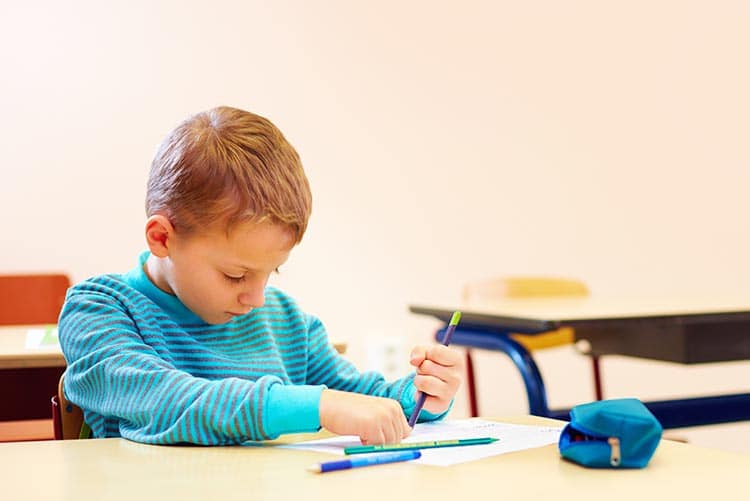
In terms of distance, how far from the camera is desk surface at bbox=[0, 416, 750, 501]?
774mm

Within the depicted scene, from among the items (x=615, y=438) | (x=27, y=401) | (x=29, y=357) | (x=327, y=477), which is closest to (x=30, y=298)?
(x=27, y=401)

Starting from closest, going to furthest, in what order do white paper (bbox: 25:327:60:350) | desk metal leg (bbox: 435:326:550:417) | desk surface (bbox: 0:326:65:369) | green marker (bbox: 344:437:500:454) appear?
1. green marker (bbox: 344:437:500:454)
2. desk surface (bbox: 0:326:65:369)
3. white paper (bbox: 25:327:60:350)
4. desk metal leg (bbox: 435:326:550:417)

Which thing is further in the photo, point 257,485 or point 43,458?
point 43,458

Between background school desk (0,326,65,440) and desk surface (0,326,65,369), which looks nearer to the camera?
desk surface (0,326,65,369)

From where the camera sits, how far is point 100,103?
3594mm

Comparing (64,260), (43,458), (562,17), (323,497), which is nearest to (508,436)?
(323,497)

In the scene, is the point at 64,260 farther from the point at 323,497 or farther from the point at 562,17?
the point at 323,497

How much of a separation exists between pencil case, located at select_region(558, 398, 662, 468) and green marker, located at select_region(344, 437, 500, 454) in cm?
14

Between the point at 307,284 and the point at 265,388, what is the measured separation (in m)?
2.87

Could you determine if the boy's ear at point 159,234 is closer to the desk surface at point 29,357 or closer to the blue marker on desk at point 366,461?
the blue marker on desk at point 366,461

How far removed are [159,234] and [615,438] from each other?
0.58 metres

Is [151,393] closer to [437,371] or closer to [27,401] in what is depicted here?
[437,371]

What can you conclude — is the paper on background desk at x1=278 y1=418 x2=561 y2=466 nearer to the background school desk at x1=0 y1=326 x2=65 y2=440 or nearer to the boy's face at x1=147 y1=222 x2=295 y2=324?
the boy's face at x1=147 y1=222 x2=295 y2=324

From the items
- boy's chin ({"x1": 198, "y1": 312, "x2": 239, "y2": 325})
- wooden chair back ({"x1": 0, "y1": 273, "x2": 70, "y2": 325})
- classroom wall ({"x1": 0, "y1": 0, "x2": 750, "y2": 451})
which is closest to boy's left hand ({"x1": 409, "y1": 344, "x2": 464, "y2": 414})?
boy's chin ({"x1": 198, "y1": 312, "x2": 239, "y2": 325})
